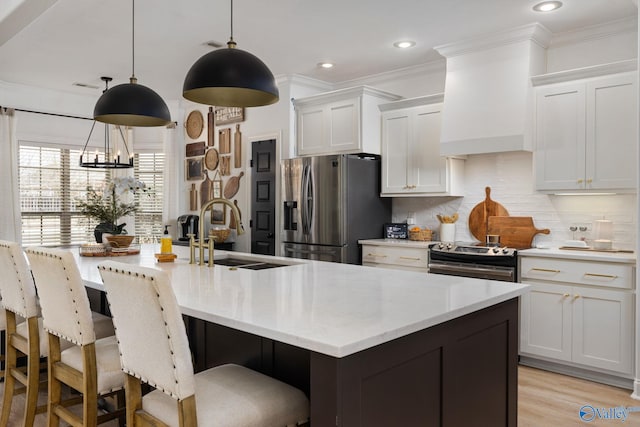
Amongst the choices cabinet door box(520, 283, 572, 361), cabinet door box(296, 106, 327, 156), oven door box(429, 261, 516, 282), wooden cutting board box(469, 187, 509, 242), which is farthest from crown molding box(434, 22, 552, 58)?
cabinet door box(520, 283, 572, 361)

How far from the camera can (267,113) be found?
19.5ft

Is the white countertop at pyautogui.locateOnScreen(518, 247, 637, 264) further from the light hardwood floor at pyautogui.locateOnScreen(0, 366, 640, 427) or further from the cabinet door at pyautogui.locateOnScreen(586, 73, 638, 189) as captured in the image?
the light hardwood floor at pyautogui.locateOnScreen(0, 366, 640, 427)

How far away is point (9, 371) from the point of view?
2.60m

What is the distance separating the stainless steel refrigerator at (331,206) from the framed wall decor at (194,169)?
1873 mm

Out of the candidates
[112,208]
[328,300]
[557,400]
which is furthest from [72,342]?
[557,400]

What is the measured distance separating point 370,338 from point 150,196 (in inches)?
249

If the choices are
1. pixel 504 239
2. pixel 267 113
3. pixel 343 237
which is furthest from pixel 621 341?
pixel 267 113

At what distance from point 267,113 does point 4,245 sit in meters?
3.85

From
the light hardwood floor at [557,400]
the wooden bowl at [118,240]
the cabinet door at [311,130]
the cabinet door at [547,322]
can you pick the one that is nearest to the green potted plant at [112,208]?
the wooden bowl at [118,240]

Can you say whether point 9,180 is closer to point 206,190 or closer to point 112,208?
point 206,190

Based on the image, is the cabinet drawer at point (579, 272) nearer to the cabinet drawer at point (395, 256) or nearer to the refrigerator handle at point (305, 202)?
the cabinet drawer at point (395, 256)

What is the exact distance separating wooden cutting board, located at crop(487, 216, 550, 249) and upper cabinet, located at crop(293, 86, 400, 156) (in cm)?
139

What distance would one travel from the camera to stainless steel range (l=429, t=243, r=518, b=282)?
3.87m

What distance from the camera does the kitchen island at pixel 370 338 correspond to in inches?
55.8
